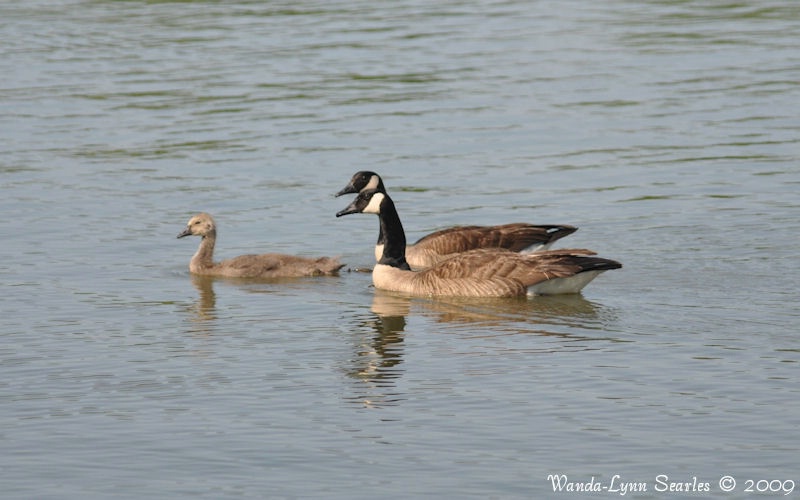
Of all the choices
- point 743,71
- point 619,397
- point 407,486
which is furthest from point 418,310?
point 743,71

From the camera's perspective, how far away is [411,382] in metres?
13.0

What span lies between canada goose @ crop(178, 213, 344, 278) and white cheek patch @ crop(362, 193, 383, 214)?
0.76m

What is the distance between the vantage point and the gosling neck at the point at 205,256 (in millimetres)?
18594

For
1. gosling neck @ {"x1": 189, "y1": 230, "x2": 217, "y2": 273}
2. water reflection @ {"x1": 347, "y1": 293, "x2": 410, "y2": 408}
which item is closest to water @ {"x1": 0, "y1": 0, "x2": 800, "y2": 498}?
water reflection @ {"x1": 347, "y1": 293, "x2": 410, "y2": 408}

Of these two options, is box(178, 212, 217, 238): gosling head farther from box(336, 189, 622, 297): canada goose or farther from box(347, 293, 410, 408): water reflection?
box(347, 293, 410, 408): water reflection

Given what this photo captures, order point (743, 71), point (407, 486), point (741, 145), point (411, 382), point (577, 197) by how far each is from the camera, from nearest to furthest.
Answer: point (407, 486) → point (411, 382) → point (577, 197) → point (741, 145) → point (743, 71)

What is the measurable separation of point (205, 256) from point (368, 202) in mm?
2068

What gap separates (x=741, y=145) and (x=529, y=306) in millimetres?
9039

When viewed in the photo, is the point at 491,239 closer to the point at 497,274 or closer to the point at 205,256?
the point at 497,274

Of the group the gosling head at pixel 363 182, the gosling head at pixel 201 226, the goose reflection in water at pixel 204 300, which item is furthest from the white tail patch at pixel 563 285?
the gosling head at pixel 201 226

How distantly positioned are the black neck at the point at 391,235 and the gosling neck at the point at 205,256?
2094 mm

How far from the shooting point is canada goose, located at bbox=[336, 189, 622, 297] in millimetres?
16438

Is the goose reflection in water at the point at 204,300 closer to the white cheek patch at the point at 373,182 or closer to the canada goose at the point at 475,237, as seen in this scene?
the canada goose at the point at 475,237

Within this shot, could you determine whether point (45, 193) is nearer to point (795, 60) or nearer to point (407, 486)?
point (407, 486)
